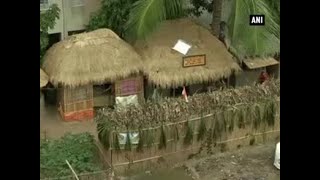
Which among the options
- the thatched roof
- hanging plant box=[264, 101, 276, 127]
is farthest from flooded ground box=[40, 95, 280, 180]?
the thatched roof

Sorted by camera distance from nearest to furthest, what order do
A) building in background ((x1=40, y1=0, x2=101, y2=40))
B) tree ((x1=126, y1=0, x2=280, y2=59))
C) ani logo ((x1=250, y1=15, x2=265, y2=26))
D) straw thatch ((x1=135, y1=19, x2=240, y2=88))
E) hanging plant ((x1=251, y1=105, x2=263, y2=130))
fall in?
1. hanging plant ((x1=251, y1=105, x2=263, y2=130))
2. ani logo ((x1=250, y1=15, x2=265, y2=26))
3. tree ((x1=126, y1=0, x2=280, y2=59))
4. straw thatch ((x1=135, y1=19, x2=240, y2=88))
5. building in background ((x1=40, y1=0, x2=101, y2=40))

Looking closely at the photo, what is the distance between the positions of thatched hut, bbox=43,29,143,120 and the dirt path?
332 centimetres

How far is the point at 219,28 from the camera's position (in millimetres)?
20484

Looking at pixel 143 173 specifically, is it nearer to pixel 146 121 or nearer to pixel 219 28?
pixel 146 121

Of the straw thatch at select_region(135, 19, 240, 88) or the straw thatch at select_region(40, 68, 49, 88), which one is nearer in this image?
the straw thatch at select_region(40, 68, 49, 88)

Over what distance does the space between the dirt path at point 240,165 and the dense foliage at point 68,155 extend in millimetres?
2249

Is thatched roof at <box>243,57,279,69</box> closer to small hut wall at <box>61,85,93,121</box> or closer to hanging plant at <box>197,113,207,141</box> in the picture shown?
hanging plant at <box>197,113,207,141</box>

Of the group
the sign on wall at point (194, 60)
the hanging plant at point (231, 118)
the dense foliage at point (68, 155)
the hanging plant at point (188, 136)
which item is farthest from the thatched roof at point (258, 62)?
the dense foliage at point (68, 155)

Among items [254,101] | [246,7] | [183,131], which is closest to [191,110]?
[183,131]

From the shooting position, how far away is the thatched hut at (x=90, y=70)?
18.5 metres

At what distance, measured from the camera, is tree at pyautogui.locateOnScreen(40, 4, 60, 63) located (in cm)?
1939

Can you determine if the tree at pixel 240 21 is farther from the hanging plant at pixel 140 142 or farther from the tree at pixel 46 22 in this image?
the hanging plant at pixel 140 142

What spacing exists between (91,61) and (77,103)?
1217mm

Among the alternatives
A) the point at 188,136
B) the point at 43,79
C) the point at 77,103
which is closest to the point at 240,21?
the point at 188,136
